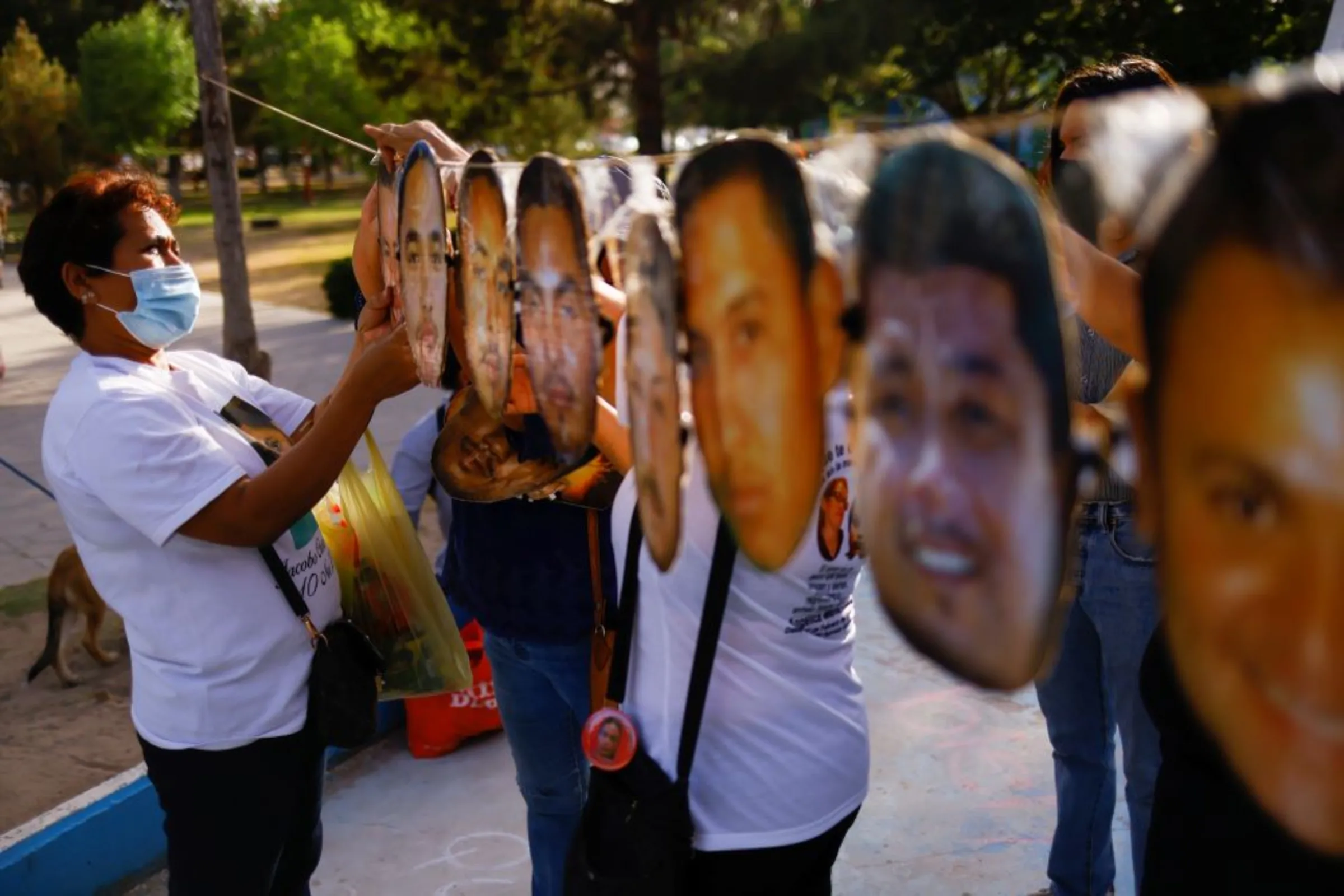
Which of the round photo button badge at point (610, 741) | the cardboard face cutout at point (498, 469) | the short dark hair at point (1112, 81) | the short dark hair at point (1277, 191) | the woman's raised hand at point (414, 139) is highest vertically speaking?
the short dark hair at point (1112, 81)

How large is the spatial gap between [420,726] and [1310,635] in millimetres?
3075

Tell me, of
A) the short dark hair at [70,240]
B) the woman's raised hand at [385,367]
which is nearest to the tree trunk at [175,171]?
the short dark hair at [70,240]

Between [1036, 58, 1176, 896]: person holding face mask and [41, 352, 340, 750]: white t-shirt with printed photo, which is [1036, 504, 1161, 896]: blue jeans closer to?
[1036, 58, 1176, 896]: person holding face mask

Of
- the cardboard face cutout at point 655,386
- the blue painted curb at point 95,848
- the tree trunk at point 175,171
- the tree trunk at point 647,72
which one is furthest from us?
the tree trunk at point 175,171

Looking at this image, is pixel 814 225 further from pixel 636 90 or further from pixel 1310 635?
pixel 636 90

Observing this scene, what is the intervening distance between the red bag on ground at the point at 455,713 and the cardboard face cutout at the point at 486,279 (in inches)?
76.8

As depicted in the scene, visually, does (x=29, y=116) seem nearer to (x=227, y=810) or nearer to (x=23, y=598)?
(x=23, y=598)

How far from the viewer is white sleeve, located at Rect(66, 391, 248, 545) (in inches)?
74.2

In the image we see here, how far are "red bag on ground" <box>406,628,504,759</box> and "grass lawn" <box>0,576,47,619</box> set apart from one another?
7.77 ft

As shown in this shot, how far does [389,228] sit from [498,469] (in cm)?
46

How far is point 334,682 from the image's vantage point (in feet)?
7.01

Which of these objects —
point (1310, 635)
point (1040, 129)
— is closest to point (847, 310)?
point (1040, 129)

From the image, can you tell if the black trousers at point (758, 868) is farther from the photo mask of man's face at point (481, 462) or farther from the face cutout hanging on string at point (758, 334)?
the photo mask of man's face at point (481, 462)

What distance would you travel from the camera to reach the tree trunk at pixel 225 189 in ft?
Result: 18.0
